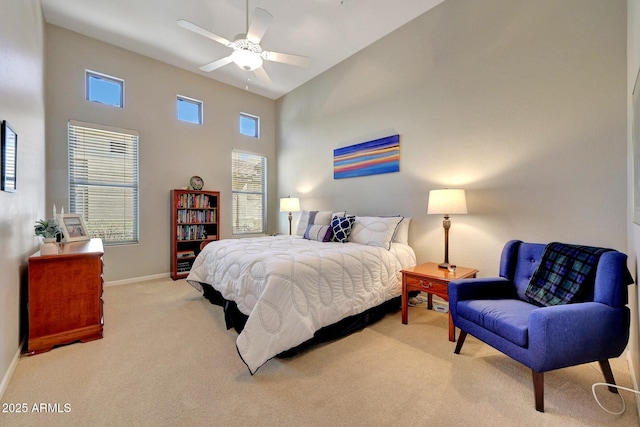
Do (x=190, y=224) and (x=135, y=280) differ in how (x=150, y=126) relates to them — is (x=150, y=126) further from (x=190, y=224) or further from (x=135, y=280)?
(x=135, y=280)

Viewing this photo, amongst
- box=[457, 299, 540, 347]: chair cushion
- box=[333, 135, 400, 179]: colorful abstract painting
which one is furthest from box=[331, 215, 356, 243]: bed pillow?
box=[457, 299, 540, 347]: chair cushion

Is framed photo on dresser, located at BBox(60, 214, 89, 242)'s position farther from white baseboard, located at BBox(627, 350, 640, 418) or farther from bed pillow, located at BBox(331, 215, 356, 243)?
white baseboard, located at BBox(627, 350, 640, 418)

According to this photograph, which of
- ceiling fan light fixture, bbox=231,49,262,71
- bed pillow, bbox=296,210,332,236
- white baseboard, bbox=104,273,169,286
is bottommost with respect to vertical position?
white baseboard, bbox=104,273,169,286

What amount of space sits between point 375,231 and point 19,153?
326 centimetres

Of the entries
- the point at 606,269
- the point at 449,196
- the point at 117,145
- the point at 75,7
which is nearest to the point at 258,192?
the point at 117,145

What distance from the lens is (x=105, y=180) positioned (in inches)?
155

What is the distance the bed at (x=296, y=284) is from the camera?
186 centimetres

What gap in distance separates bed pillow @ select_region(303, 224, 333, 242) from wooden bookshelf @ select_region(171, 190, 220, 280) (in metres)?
1.95

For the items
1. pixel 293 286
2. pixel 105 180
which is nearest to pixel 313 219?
pixel 293 286

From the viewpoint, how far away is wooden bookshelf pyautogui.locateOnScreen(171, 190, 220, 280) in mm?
4309

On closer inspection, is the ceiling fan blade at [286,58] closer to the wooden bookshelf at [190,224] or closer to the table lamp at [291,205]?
the table lamp at [291,205]

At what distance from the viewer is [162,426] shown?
1.39 m

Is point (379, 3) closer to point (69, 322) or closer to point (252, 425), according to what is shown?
point (252, 425)

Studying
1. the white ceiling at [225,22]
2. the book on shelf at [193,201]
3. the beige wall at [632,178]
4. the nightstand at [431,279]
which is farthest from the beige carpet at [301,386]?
the white ceiling at [225,22]
